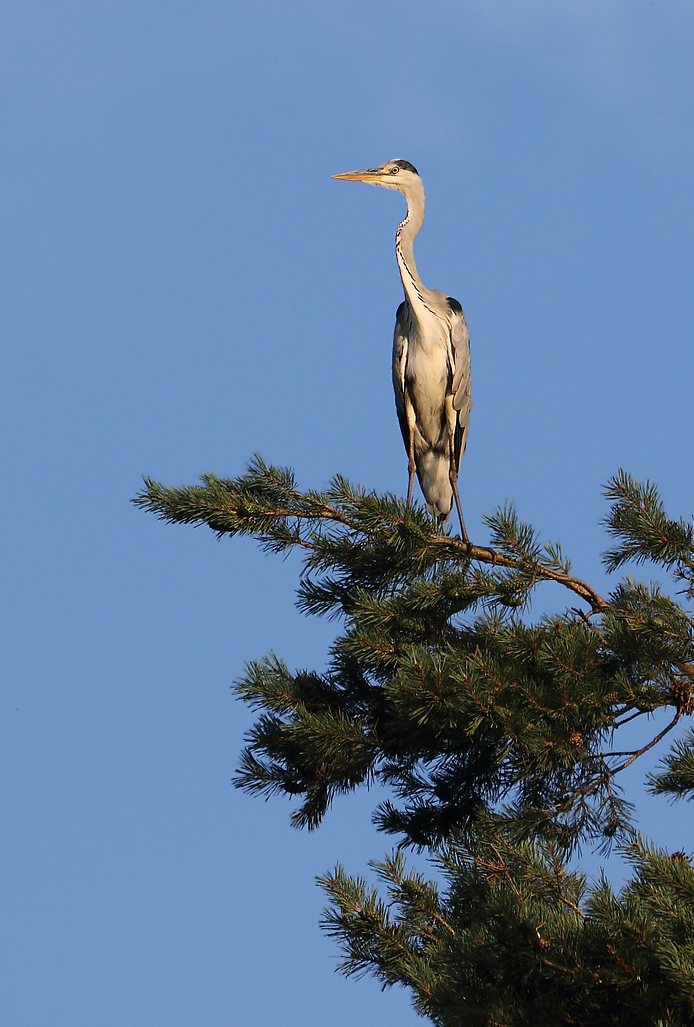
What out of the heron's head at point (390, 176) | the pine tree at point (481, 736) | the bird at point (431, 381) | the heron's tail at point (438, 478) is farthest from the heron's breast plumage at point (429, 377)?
the pine tree at point (481, 736)

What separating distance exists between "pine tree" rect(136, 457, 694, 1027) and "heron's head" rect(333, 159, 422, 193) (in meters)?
5.19

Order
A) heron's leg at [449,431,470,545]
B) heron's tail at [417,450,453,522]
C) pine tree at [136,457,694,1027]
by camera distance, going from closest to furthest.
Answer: pine tree at [136,457,694,1027] < heron's leg at [449,431,470,545] < heron's tail at [417,450,453,522]

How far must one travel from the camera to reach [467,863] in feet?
15.7

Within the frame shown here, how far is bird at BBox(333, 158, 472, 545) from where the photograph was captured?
9.62m

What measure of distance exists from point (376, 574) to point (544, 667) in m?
1.04

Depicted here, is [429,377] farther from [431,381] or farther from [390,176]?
[390,176]

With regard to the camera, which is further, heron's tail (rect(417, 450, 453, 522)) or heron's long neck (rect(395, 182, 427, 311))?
heron's tail (rect(417, 450, 453, 522))

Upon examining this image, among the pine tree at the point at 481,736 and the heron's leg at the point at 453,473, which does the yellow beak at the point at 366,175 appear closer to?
the heron's leg at the point at 453,473

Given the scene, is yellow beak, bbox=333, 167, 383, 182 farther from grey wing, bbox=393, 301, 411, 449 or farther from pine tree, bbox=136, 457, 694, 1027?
pine tree, bbox=136, 457, 694, 1027

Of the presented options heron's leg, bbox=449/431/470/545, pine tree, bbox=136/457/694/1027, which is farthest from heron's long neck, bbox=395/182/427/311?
pine tree, bbox=136/457/694/1027

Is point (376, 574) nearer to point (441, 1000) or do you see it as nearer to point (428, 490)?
point (441, 1000)

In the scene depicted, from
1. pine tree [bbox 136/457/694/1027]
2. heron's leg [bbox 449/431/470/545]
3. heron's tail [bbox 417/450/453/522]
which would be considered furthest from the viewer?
heron's tail [bbox 417/450/453/522]

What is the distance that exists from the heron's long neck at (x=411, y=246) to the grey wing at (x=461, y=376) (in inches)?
13.1

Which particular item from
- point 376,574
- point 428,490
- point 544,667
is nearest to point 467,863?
point 544,667
